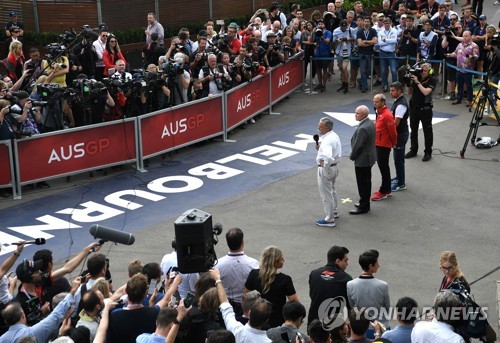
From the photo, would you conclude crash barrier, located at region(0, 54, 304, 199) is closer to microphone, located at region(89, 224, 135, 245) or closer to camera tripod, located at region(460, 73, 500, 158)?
camera tripod, located at region(460, 73, 500, 158)

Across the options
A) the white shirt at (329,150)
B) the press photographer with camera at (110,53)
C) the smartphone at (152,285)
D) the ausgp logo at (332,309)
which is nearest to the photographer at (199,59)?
the press photographer with camera at (110,53)

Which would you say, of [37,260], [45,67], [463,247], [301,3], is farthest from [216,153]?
[301,3]

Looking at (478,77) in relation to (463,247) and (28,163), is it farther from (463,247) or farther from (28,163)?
(28,163)

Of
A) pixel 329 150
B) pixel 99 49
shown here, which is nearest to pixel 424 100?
pixel 329 150

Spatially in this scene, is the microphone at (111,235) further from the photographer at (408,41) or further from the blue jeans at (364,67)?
the photographer at (408,41)

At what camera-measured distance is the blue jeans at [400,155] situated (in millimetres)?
16188

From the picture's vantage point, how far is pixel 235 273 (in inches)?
398

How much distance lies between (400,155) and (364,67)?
787cm

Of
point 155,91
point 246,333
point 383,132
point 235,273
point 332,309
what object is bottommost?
point 332,309

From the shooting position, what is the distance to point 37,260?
1008 cm

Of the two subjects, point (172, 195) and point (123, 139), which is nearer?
point (172, 195)

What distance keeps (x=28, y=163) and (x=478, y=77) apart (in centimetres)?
1227

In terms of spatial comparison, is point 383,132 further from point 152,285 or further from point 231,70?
point 152,285

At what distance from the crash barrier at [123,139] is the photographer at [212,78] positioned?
0.22 metres
